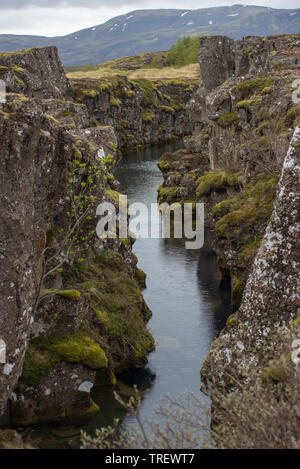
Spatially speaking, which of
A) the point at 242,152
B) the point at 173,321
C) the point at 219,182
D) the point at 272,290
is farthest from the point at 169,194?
the point at 272,290

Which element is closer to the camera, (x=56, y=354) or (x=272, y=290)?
(x=272, y=290)

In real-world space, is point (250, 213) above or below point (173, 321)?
above

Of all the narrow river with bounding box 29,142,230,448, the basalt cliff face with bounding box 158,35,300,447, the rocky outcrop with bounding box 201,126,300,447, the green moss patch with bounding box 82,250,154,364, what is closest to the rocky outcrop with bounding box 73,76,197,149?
the basalt cliff face with bounding box 158,35,300,447

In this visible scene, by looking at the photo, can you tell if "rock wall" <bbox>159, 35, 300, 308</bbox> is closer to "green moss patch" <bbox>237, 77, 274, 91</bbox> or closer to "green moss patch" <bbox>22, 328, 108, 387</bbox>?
"green moss patch" <bbox>237, 77, 274, 91</bbox>

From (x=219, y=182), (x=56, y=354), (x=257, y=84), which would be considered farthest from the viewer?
(x=219, y=182)

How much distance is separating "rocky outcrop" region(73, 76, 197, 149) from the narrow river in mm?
77160

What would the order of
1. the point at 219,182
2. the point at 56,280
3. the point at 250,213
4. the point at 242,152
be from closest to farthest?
the point at 56,280 < the point at 250,213 < the point at 242,152 < the point at 219,182

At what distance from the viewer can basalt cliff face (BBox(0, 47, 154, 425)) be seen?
23.6 metres

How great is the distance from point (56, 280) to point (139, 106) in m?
128

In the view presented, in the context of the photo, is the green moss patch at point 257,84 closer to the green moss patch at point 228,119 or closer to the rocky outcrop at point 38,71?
the green moss patch at point 228,119

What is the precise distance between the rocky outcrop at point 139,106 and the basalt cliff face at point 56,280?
312 ft

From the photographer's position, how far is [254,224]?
1777 inches

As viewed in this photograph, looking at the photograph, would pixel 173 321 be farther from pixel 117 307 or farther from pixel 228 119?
pixel 228 119
